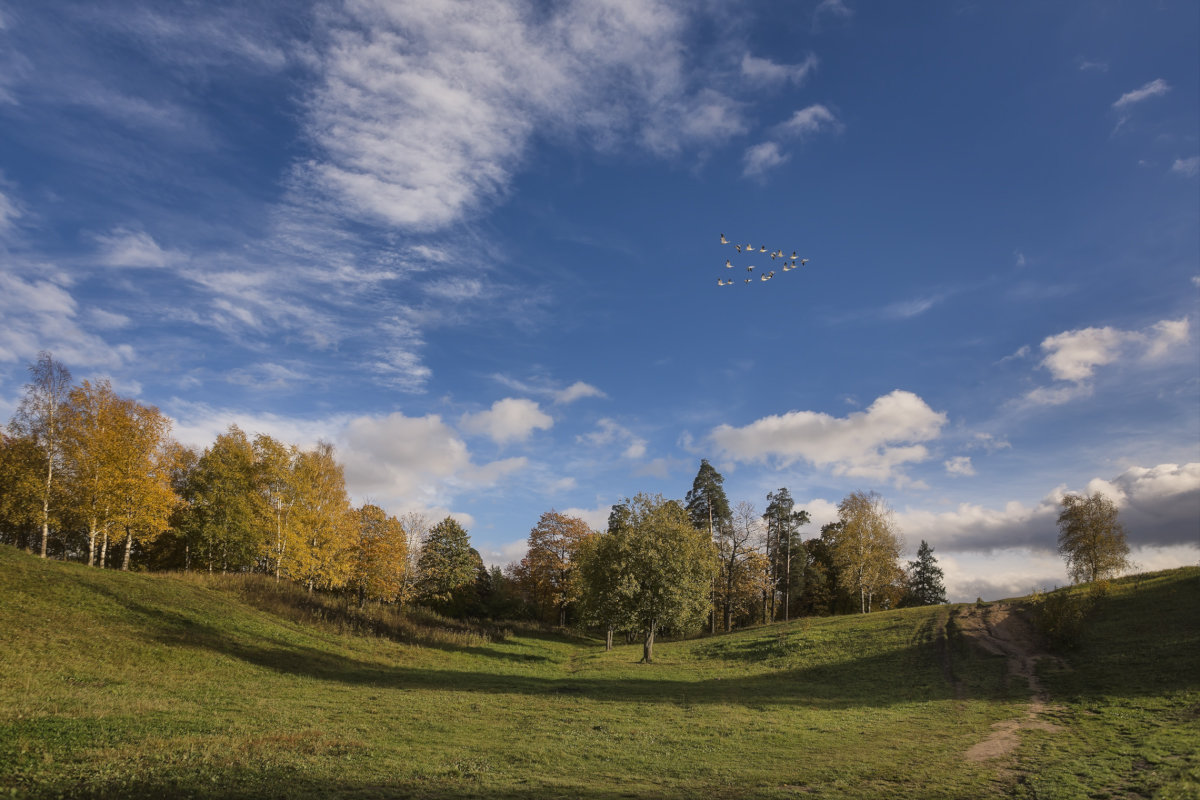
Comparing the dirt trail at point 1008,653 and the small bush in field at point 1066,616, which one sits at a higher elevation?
the small bush in field at point 1066,616

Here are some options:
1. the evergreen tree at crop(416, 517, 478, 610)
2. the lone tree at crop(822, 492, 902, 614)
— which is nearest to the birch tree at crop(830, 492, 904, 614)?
the lone tree at crop(822, 492, 902, 614)

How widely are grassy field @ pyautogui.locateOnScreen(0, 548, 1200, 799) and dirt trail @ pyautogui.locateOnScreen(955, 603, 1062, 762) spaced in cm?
A: 65

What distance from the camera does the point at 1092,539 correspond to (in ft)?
189

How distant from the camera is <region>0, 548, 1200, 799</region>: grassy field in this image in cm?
1386

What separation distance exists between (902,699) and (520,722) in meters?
21.2

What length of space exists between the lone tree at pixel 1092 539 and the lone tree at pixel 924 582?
31786mm

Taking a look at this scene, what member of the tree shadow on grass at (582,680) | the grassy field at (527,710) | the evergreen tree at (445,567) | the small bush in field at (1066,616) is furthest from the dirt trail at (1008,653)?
the evergreen tree at (445,567)

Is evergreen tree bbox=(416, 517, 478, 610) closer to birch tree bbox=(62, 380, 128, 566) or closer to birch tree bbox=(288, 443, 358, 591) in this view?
birch tree bbox=(288, 443, 358, 591)

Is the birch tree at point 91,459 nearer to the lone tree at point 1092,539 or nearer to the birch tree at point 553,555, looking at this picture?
the birch tree at point 553,555

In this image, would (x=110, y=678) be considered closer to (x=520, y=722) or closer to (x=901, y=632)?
(x=520, y=722)

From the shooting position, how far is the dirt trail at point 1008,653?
2043 centimetres

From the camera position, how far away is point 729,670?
4116 cm

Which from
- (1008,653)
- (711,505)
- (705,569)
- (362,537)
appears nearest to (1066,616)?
(1008,653)

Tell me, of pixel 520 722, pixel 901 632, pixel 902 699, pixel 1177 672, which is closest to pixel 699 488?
pixel 901 632
